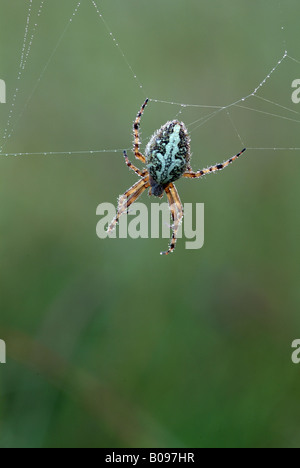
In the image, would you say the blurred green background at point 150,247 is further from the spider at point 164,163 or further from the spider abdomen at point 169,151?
the spider abdomen at point 169,151

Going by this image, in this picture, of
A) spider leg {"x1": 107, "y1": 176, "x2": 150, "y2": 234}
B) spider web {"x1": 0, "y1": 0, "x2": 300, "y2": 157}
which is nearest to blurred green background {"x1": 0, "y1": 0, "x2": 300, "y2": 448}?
spider web {"x1": 0, "y1": 0, "x2": 300, "y2": 157}

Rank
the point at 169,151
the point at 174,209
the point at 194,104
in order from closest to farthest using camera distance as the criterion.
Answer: the point at 169,151 < the point at 174,209 < the point at 194,104

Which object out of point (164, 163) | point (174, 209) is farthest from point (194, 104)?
point (164, 163)

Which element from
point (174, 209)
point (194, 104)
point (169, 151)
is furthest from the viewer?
point (194, 104)

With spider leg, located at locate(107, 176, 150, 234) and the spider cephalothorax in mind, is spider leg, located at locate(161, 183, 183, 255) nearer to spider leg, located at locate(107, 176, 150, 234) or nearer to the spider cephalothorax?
spider leg, located at locate(107, 176, 150, 234)

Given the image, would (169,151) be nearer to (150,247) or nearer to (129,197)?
(129,197)

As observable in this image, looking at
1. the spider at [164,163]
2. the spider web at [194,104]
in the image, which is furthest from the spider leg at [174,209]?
the spider web at [194,104]

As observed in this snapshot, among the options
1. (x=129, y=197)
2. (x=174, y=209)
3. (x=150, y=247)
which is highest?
(x=129, y=197)
